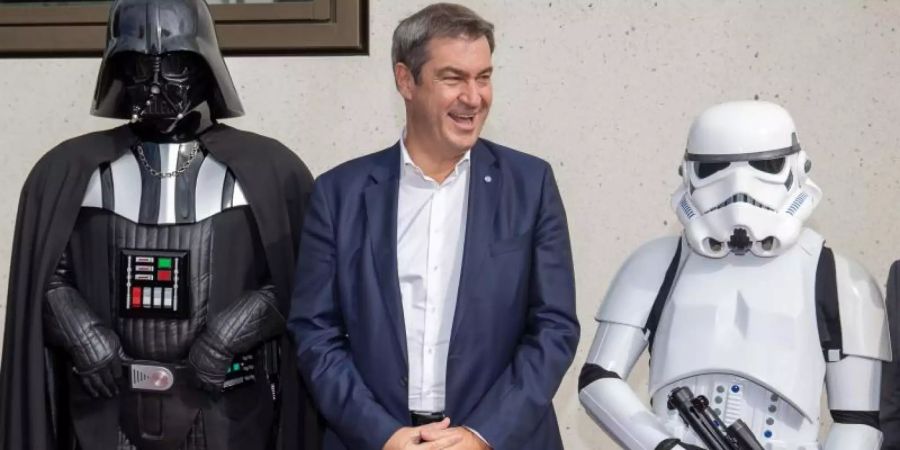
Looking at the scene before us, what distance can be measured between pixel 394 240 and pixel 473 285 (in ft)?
0.51

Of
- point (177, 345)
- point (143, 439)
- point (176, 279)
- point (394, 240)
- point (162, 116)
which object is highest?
point (162, 116)

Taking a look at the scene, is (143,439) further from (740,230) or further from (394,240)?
(740,230)

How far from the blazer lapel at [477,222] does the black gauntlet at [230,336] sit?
0.45 m

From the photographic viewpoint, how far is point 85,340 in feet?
6.61

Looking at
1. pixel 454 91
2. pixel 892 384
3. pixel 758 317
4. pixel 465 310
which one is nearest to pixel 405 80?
pixel 454 91

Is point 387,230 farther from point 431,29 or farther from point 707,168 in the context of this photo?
point 707,168

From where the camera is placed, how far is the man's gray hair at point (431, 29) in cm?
181

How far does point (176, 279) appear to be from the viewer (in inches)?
80.8

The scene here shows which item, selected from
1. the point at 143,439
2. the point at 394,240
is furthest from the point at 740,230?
the point at 143,439

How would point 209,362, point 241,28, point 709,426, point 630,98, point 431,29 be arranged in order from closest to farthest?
point 709,426
point 431,29
point 209,362
point 630,98
point 241,28

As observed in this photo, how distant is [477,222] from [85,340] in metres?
0.79

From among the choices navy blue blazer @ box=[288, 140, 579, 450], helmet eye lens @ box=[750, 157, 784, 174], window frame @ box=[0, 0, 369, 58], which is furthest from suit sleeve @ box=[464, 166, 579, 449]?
window frame @ box=[0, 0, 369, 58]

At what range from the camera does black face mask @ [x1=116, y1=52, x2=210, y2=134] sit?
2053mm

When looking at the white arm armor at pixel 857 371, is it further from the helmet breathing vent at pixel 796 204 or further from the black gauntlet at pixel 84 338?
the black gauntlet at pixel 84 338
